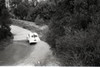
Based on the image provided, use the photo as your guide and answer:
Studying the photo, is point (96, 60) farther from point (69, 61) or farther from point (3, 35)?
point (3, 35)

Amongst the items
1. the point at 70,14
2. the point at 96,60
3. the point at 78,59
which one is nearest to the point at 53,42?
the point at 70,14

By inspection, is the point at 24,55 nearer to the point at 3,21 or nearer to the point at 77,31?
the point at 77,31

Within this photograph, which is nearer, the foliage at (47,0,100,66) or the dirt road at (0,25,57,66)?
the foliage at (47,0,100,66)

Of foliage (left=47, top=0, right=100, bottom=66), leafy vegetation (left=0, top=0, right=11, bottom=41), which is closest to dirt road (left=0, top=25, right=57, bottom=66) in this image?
foliage (left=47, top=0, right=100, bottom=66)

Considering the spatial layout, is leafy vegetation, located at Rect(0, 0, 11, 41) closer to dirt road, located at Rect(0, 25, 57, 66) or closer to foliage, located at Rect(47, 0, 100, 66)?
dirt road, located at Rect(0, 25, 57, 66)

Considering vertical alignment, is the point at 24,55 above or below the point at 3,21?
below

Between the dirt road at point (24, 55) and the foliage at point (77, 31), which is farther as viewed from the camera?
the dirt road at point (24, 55)

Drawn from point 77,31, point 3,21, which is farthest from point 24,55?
point 3,21

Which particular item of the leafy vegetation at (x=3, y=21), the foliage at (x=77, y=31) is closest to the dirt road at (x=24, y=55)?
the foliage at (x=77, y=31)

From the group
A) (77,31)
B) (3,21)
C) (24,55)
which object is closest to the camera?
(77,31)

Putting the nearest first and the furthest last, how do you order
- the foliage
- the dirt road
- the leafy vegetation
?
the foliage
the dirt road
the leafy vegetation

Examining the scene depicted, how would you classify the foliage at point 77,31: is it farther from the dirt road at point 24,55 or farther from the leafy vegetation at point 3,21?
the leafy vegetation at point 3,21

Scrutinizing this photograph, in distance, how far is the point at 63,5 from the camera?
13406 millimetres

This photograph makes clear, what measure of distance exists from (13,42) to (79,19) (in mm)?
10634
